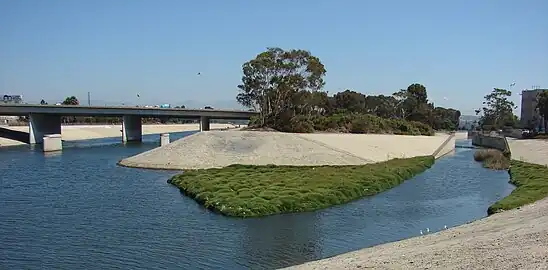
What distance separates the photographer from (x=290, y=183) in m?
39.3

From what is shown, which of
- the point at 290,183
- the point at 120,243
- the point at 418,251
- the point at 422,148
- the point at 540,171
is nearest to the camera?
the point at 418,251

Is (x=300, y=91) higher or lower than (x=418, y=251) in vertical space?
higher

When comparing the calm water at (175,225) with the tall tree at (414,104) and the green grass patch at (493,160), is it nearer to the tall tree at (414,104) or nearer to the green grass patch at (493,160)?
the green grass patch at (493,160)

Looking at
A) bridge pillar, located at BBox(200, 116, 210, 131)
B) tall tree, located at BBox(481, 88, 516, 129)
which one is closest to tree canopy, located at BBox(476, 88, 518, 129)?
tall tree, located at BBox(481, 88, 516, 129)

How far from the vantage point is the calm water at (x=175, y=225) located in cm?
2144

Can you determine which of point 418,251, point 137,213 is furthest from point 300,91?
point 418,251

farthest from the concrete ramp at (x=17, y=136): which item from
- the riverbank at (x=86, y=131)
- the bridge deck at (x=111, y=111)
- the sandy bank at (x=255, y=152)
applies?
the sandy bank at (x=255, y=152)

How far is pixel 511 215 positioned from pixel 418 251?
34.3ft

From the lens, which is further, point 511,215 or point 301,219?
point 301,219

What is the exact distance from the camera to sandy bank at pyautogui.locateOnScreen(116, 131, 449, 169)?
59219 mm

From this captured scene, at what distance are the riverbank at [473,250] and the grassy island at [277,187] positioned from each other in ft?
37.1

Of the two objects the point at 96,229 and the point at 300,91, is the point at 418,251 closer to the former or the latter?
the point at 96,229

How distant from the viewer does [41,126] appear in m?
101

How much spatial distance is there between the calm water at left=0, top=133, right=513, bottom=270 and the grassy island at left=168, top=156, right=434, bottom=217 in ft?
3.69
